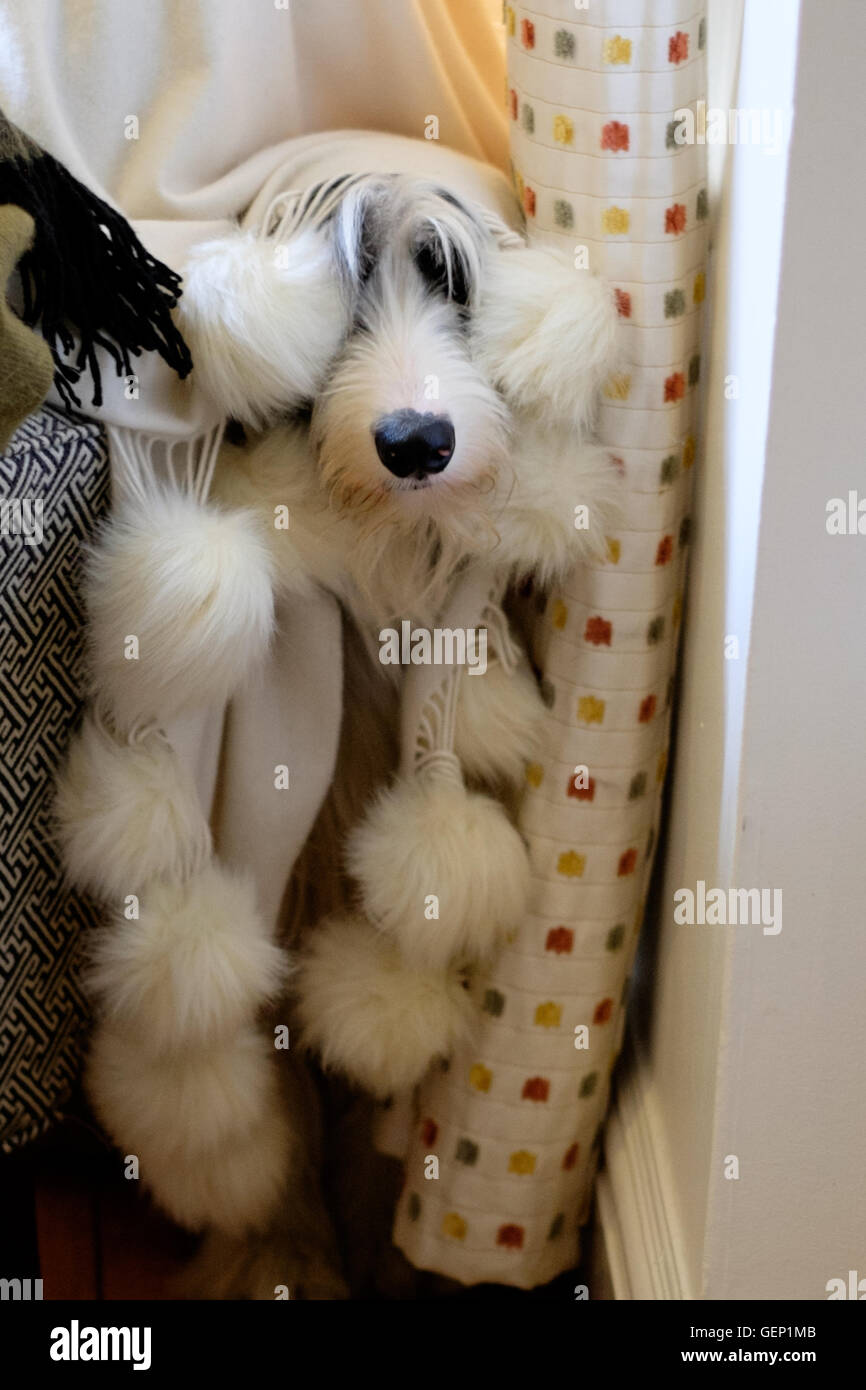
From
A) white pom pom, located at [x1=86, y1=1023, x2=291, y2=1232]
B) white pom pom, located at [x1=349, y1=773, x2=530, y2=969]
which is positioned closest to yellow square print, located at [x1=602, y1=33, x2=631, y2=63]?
white pom pom, located at [x1=349, y1=773, x2=530, y2=969]

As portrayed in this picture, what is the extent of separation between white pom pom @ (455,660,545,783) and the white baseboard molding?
0.33 metres

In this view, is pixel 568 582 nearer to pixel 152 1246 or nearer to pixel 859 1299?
pixel 859 1299

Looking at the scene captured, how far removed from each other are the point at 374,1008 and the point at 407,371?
47 centimetres

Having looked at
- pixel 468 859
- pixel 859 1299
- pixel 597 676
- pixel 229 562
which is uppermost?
pixel 229 562

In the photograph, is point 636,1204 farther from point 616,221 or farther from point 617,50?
point 617,50

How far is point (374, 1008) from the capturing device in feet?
3.24

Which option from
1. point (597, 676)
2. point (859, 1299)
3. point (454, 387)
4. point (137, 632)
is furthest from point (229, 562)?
point (859, 1299)

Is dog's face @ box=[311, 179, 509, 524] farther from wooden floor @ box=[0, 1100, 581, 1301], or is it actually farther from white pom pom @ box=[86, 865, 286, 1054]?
wooden floor @ box=[0, 1100, 581, 1301]

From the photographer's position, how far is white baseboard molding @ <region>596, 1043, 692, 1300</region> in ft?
3.18

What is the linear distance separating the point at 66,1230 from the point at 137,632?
623mm

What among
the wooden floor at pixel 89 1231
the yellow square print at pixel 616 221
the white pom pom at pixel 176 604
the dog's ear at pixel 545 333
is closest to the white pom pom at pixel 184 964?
the white pom pom at pixel 176 604

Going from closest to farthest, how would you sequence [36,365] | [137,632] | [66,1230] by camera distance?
[36,365], [137,632], [66,1230]

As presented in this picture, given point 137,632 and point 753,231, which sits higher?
point 753,231

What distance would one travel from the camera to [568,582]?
3.16 feet
